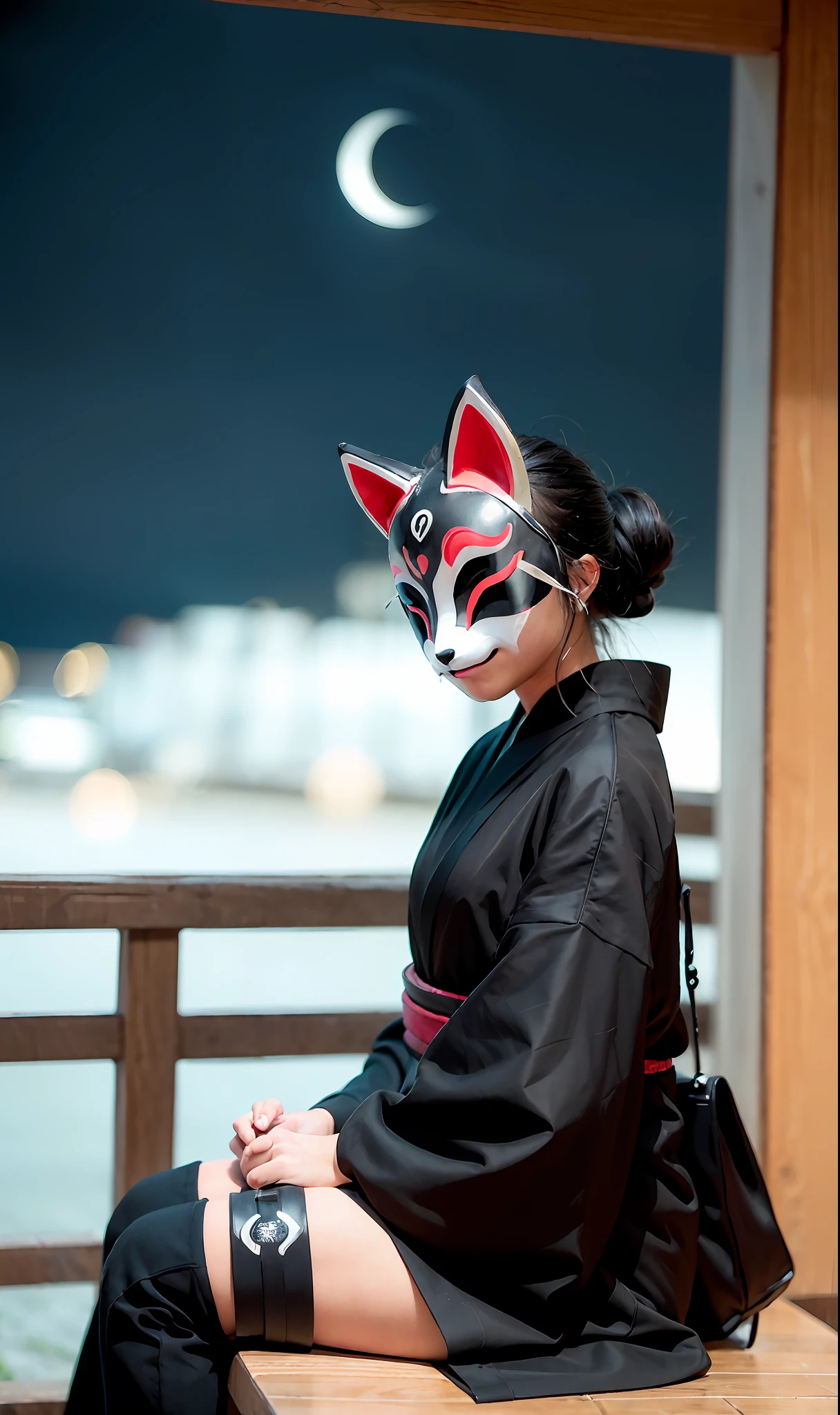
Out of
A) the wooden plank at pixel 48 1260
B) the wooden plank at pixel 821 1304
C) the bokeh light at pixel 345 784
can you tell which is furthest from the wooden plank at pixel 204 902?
the wooden plank at pixel 821 1304

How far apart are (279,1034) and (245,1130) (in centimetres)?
67

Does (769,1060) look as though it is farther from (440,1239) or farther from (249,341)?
(249,341)

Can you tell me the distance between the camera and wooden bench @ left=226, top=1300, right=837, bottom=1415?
1280mm

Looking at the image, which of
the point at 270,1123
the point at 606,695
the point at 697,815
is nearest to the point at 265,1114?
the point at 270,1123

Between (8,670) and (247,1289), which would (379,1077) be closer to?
(247,1289)

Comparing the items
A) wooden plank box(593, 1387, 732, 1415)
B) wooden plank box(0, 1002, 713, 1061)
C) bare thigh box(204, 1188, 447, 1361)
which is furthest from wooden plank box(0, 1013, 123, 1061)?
wooden plank box(593, 1387, 732, 1415)

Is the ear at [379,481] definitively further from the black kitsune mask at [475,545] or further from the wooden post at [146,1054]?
the wooden post at [146,1054]

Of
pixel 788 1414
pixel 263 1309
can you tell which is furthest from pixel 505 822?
pixel 788 1414

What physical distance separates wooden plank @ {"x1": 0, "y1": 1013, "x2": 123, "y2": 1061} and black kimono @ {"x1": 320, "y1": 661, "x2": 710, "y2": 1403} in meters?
0.80

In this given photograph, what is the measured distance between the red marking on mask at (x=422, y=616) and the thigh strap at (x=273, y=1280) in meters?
0.71

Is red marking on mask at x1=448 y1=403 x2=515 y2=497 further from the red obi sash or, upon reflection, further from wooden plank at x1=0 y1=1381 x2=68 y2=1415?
wooden plank at x1=0 y1=1381 x2=68 y2=1415

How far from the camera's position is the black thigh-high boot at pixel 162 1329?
1329 millimetres

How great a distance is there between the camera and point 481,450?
4.94 feet

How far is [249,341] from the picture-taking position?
2.18 meters
